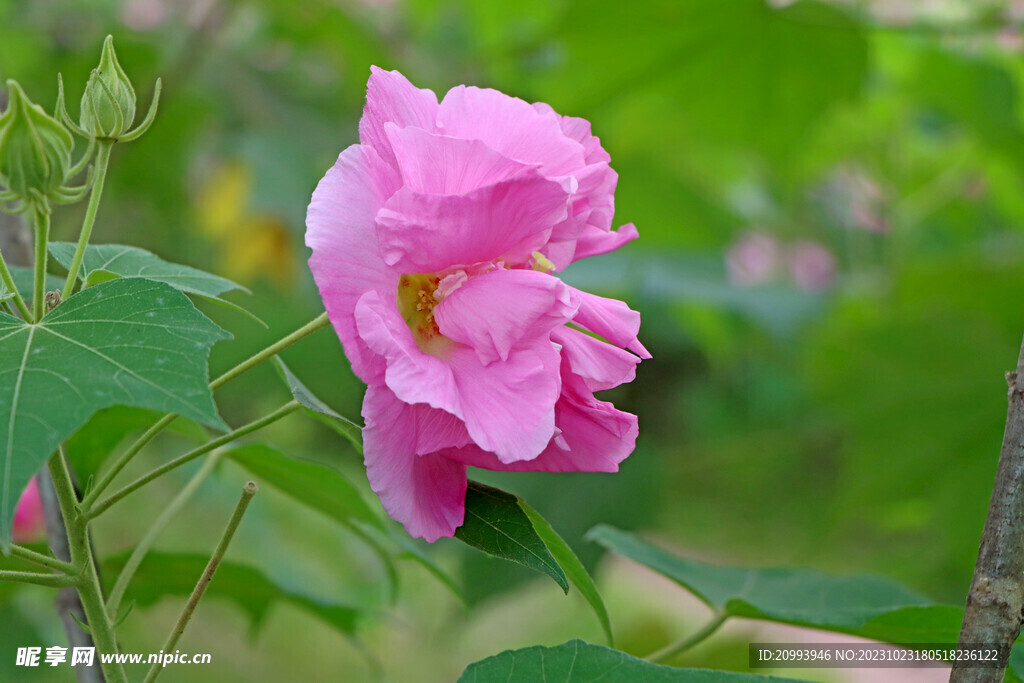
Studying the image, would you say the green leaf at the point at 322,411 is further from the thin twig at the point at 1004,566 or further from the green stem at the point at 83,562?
the thin twig at the point at 1004,566

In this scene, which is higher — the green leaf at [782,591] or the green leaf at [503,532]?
the green leaf at [503,532]

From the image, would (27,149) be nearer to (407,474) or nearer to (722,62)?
(407,474)

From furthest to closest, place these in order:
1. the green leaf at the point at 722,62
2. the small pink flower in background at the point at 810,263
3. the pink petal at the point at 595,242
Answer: the small pink flower in background at the point at 810,263, the green leaf at the point at 722,62, the pink petal at the point at 595,242

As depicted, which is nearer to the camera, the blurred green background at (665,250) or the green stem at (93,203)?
the green stem at (93,203)

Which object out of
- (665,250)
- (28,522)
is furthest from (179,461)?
(665,250)

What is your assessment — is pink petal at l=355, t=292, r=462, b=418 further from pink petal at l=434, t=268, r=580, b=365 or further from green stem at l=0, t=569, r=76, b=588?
green stem at l=0, t=569, r=76, b=588

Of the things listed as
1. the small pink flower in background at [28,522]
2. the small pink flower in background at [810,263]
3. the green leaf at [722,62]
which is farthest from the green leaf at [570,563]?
the small pink flower in background at [810,263]

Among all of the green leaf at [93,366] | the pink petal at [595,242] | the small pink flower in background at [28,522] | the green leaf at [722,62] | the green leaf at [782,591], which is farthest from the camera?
the green leaf at [722,62]
